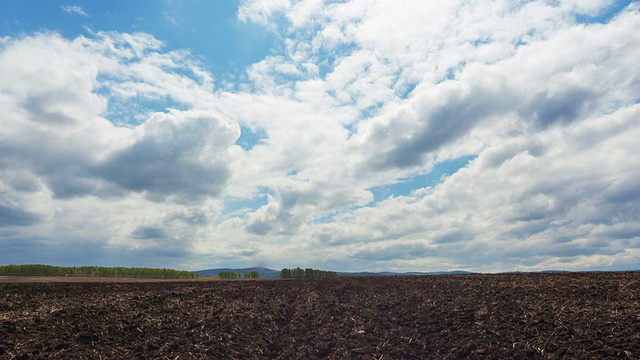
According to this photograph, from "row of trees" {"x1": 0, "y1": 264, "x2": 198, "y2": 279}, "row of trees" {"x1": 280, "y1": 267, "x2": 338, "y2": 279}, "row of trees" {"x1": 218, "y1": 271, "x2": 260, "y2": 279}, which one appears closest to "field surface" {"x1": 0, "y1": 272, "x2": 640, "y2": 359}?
"row of trees" {"x1": 280, "y1": 267, "x2": 338, "y2": 279}

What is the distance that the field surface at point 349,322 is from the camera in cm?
1798

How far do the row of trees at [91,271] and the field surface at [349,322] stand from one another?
33684mm

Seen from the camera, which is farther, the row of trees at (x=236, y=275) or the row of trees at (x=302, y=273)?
the row of trees at (x=236, y=275)

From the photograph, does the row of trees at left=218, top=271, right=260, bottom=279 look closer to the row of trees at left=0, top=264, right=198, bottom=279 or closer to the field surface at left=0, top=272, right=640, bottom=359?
the row of trees at left=0, top=264, right=198, bottom=279

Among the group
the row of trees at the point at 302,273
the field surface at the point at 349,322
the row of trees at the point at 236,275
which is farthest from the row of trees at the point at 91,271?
the field surface at the point at 349,322

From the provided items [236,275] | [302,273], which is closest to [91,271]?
[236,275]

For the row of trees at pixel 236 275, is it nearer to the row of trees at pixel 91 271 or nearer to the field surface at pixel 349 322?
the row of trees at pixel 91 271

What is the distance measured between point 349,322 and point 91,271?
2218 inches

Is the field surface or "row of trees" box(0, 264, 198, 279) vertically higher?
"row of trees" box(0, 264, 198, 279)

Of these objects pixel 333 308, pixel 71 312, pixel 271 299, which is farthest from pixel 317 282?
pixel 71 312

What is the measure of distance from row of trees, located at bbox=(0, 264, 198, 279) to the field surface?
3368 centimetres

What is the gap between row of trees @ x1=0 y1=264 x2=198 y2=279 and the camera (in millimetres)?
57094

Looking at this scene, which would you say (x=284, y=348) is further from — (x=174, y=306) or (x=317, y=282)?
(x=317, y=282)

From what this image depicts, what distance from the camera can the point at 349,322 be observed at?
2359 centimetres
